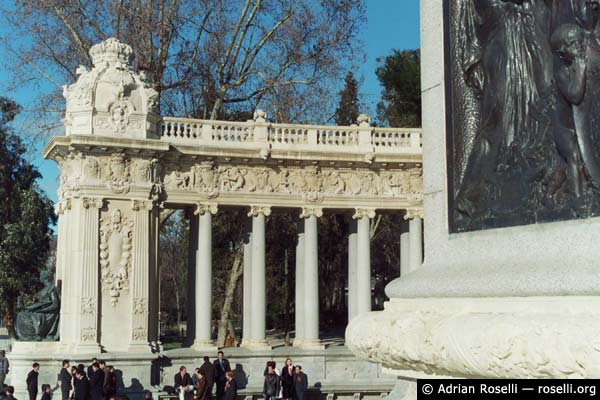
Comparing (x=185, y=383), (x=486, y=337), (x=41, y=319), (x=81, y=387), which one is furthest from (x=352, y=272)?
(x=486, y=337)

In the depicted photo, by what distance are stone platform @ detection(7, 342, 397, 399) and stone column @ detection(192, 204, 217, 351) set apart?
118 centimetres

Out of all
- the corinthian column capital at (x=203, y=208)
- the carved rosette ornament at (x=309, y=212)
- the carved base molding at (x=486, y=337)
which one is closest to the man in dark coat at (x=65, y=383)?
the corinthian column capital at (x=203, y=208)

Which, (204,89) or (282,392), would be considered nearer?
(282,392)

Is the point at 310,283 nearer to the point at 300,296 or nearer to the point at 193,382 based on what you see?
the point at 300,296

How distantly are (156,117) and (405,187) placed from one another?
11255mm

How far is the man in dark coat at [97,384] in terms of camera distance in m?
27.9

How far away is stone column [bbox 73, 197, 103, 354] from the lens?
109 feet

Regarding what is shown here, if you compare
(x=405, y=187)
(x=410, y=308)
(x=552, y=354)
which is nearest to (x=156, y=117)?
(x=405, y=187)

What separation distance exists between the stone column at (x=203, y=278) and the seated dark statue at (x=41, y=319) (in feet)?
18.0

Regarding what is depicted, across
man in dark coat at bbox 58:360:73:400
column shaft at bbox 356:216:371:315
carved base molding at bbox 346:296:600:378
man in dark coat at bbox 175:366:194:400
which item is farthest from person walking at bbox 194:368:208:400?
carved base molding at bbox 346:296:600:378

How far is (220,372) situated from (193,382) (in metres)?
1.11

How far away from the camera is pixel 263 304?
121 ft

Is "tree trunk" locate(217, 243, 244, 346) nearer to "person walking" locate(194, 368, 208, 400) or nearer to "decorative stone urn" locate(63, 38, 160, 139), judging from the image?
"decorative stone urn" locate(63, 38, 160, 139)

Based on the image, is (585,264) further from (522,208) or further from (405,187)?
(405,187)
